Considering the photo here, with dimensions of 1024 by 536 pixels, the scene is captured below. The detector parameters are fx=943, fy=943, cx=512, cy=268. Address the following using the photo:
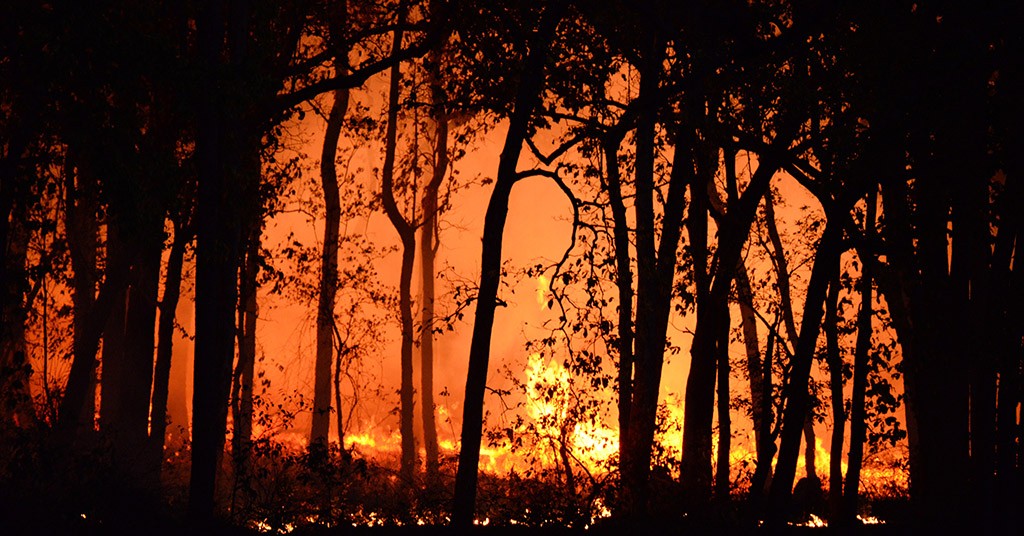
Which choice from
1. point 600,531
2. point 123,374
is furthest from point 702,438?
point 123,374

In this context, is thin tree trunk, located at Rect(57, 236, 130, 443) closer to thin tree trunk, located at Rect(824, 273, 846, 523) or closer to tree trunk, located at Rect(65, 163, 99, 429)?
tree trunk, located at Rect(65, 163, 99, 429)

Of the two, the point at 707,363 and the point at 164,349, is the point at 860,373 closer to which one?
the point at 707,363

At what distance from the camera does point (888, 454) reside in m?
30.2

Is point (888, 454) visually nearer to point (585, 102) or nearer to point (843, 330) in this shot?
point (843, 330)

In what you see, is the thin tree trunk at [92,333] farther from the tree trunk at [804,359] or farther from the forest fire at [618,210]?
the tree trunk at [804,359]

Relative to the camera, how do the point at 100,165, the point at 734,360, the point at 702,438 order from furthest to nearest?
the point at 734,360 → the point at 702,438 → the point at 100,165

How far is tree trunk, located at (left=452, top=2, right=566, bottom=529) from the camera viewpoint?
1173 cm

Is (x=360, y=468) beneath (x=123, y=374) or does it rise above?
beneath

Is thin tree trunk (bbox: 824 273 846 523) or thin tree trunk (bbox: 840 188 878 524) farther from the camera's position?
thin tree trunk (bbox: 824 273 846 523)

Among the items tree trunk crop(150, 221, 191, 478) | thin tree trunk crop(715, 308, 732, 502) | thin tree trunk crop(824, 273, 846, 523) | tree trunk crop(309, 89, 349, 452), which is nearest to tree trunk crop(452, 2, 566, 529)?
thin tree trunk crop(715, 308, 732, 502)

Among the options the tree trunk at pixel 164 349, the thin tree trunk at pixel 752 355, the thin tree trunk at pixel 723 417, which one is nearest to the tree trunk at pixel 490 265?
the thin tree trunk at pixel 723 417

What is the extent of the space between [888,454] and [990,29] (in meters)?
22.2

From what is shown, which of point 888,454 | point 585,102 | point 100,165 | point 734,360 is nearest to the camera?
point 100,165

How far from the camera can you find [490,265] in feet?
38.7
